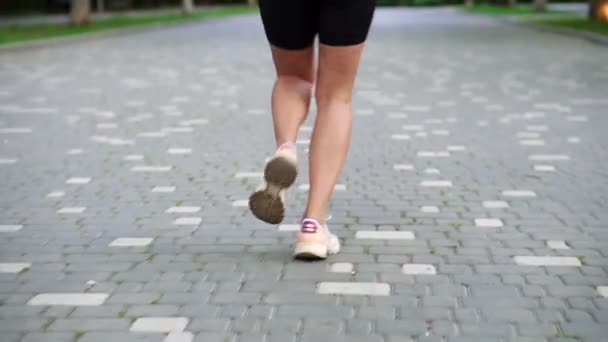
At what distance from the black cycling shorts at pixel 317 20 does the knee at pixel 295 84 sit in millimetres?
184

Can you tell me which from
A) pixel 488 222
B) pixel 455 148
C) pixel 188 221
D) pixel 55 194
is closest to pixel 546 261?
pixel 488 222

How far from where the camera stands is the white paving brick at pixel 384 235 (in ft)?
14.1

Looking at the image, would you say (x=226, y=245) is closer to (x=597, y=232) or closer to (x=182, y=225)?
(x=182, y=225)

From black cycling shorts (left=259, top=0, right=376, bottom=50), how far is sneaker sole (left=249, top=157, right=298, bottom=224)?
0.56 m

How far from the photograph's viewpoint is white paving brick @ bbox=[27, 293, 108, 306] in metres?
3.35

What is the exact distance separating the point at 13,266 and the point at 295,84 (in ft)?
4.60

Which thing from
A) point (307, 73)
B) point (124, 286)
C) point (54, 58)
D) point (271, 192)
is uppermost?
point (307, 73)

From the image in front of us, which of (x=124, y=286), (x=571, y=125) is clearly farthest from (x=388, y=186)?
(x=571, y=125)

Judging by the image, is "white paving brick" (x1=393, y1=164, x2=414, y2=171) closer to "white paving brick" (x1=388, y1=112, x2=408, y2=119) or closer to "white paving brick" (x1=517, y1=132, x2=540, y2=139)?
"white paving brick" (x1=517, y1=132, x2=540, y2=139)

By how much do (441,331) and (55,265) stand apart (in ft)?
5.58

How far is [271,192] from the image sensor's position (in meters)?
3.67

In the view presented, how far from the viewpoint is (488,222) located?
4.57 meters

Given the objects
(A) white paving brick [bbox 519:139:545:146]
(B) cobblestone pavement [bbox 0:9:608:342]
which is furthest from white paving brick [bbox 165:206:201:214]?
(A) white paving brick [bbox 519:139:545:146]

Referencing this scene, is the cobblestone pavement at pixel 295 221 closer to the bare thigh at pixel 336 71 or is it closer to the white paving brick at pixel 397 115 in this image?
the white paving brick at pixel 397 115
